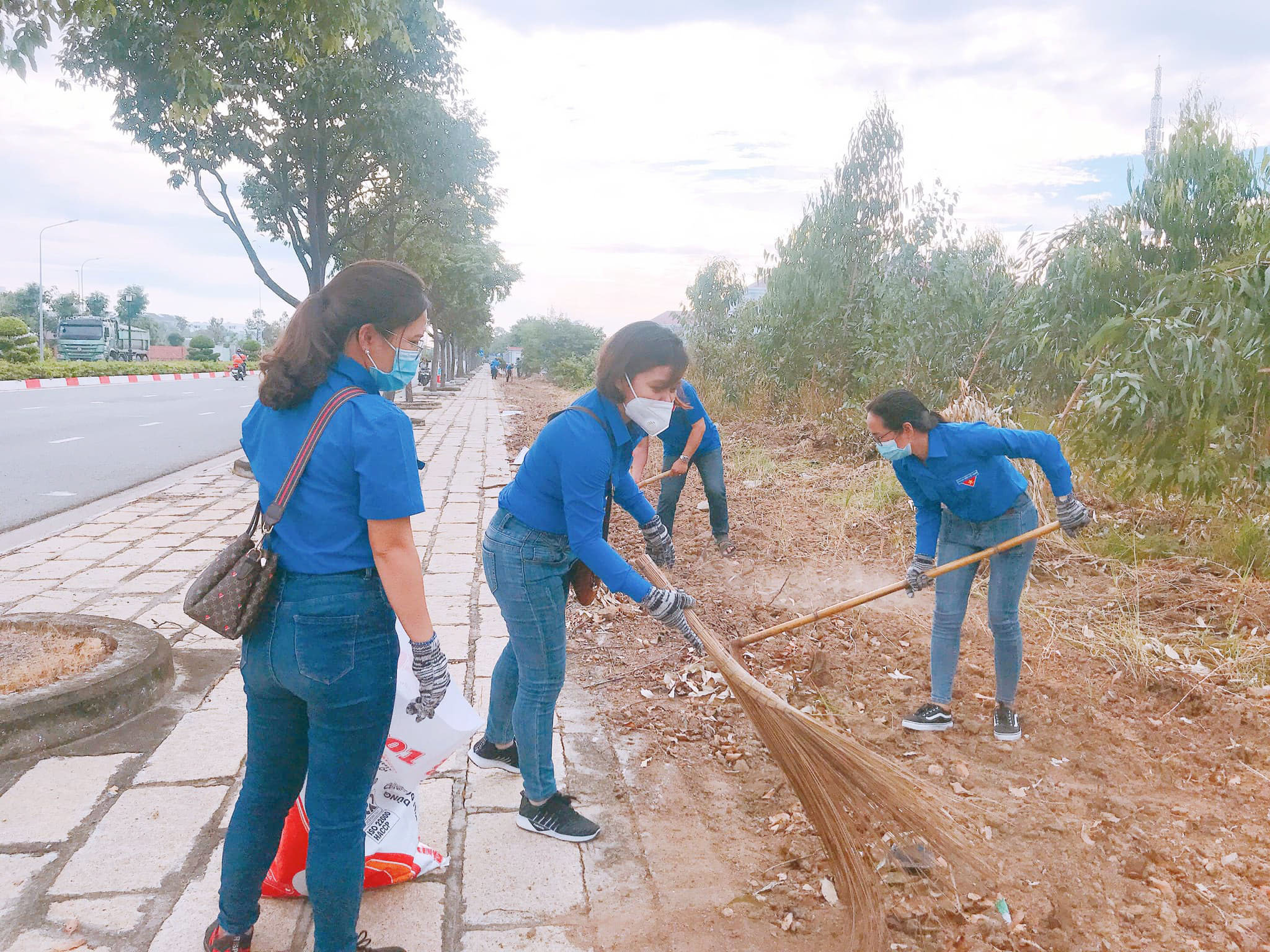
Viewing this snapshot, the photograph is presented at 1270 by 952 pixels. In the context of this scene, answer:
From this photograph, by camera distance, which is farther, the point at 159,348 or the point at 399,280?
the point at 159,348

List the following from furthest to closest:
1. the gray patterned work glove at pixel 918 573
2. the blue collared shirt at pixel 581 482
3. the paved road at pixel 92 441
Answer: the paved road at pixel 92 441, the gray patterned work glove at pixel 918 573, the blue collared shirt at pixel 581 482

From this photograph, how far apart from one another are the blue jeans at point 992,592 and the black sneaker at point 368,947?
2457 mm

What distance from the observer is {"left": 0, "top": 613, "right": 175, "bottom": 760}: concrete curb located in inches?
125

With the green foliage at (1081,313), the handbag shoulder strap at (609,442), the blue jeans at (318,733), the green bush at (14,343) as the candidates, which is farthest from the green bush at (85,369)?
the blue jeans at (318,733)

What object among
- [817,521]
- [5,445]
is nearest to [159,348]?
[5,445]

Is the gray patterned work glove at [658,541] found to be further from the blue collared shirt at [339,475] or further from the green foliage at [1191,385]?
the green foliage at [1191,385]

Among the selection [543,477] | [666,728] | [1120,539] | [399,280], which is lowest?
[666,728]

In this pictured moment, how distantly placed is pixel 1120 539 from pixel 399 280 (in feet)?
19.4

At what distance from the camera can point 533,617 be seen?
2756 millimetres

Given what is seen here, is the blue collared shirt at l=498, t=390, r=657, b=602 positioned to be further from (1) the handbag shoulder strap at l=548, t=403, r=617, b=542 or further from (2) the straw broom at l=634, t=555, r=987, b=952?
(2) the straw broom at l=634, t=555, r=987, b=952

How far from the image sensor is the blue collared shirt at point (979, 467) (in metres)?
3.52

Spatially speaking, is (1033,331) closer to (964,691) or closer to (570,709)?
(964,691)

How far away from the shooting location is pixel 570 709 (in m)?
3.95

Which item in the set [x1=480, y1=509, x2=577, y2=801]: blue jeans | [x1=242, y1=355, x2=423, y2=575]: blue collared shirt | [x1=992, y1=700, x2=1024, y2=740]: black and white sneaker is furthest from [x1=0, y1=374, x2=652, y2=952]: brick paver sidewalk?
[x1=992, y1=700, x2=1024, y2=740]: black and white sneaker
